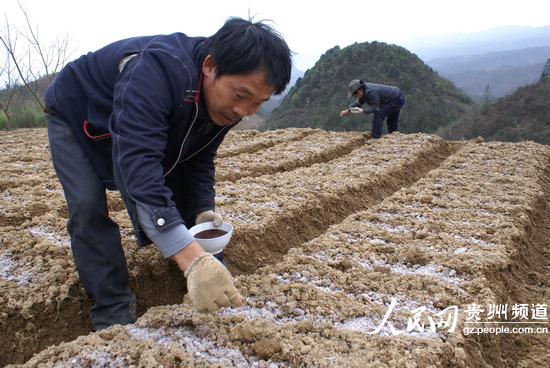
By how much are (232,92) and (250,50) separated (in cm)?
18

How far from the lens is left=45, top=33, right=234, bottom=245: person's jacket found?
4.42 feet

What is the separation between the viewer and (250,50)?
4.63ft

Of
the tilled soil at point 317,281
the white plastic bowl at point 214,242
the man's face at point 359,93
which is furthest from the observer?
the man's face at point 359,93

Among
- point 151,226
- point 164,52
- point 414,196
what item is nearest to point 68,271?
point 151,226

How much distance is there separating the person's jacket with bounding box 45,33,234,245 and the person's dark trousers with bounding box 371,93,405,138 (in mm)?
5899

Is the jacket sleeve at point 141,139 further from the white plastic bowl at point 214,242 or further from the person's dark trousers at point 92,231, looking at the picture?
the white plastic bowl at point 214,242

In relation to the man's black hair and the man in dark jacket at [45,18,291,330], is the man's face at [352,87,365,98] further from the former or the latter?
the man's black hair

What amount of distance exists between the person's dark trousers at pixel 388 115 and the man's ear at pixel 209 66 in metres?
6.20

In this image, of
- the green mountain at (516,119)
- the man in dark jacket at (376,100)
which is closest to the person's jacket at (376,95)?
the man in dark jacket at (376,100)

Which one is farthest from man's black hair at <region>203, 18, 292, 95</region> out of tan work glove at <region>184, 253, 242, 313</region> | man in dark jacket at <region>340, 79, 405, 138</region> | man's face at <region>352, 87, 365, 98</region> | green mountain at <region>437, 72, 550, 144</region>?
green mountain at <region>437, 72, 550, 144</region>

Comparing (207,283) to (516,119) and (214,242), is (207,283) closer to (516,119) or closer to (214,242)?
(214,242)

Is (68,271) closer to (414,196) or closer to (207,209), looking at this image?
(207,209)

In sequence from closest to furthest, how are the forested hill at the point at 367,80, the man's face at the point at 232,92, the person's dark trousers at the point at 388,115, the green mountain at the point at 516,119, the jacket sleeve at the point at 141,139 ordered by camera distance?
the jacket sleeve at the point at 141,139
the man's face at the point at 232,92
the person's dark trousers at the point at 388,115
the green mountain at the point at 516,119
the forested hill at the point at 367,80

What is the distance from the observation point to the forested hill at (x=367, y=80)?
91.4 ft
